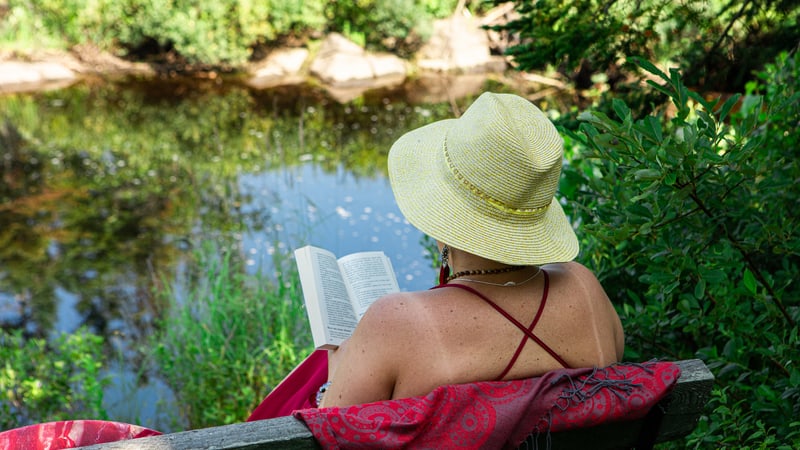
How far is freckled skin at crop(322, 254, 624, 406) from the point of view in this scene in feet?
4.79

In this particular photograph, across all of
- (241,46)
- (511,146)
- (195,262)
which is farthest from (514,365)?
(241,46)

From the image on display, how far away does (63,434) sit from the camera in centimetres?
167

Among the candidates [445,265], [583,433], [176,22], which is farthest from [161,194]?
[583,433]

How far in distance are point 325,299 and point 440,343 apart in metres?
0.43

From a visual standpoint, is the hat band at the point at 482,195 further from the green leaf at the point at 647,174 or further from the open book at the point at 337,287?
the open book at the point at 337,287

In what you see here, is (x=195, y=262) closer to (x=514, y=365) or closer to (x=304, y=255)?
(x=304, y=255)

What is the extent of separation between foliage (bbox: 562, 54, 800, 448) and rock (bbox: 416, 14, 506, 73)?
11.0 metres

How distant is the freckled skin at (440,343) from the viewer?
57.5 inches

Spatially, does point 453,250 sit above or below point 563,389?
above

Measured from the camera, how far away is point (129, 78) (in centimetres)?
1259

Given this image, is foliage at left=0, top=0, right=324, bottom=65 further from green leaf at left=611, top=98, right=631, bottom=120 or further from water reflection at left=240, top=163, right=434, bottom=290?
green leaf at left=611, top=98, right=631, bottom=120

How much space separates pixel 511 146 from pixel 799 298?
1054mm

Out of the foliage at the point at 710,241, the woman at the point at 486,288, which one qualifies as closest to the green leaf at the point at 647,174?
the foliage at the point at 710,241

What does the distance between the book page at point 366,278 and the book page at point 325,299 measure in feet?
0.10
